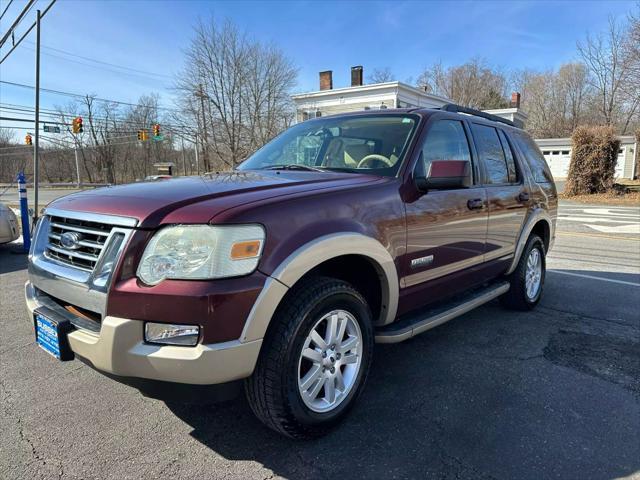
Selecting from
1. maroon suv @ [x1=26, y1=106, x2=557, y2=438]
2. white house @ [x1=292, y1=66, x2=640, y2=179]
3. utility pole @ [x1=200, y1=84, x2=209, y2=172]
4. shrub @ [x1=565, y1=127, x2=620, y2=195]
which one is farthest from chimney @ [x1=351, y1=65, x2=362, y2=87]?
maroon suv @ [x1=26, y1=106, x2=557, y2=438]

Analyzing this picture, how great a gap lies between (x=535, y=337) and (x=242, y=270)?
3206mm

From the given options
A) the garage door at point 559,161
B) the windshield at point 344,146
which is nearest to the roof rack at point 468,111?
the windshield at point 344,146

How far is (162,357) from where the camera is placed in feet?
6.55

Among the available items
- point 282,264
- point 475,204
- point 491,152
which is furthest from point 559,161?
point 282,264

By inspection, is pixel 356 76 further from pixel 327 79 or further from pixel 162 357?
pixel 162 357

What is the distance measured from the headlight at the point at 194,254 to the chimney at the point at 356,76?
2834 centimetres

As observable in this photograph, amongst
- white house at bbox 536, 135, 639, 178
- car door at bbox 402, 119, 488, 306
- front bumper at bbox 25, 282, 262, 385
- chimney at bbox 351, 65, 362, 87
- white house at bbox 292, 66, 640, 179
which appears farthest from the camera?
white house at bbox 536, 135, 639, 178

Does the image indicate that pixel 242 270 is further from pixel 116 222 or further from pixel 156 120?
pixel 156 120

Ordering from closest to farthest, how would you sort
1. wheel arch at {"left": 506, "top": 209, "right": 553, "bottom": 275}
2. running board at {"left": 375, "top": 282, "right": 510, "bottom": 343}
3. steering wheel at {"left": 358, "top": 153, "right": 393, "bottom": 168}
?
1. running board at {"left": 375, "top": 282, "right": 510, "bottom": 343}
2. steering wheel at {"left": 358, "top": 153, "right": 393, "bottom": 168}
3. wheel arch at {"left": 506, "top": 209, "right": 553, "bottom": 275}

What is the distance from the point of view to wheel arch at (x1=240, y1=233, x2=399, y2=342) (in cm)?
212

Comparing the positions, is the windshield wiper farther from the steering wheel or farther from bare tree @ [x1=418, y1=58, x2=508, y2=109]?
bare tree @ [x1=418, y1=58, x2=508, y2=109]

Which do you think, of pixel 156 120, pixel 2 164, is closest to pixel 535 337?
pixel 156 120

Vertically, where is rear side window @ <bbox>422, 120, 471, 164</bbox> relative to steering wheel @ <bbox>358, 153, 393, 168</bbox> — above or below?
above

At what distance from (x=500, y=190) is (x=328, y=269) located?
7.09 ft
